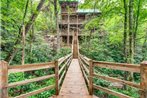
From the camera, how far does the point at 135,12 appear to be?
13305 millimetres

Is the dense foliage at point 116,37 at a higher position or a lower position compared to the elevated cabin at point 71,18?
lower

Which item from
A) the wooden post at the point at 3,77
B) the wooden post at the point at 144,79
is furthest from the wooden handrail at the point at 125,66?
the wooden post at the point at 3,77

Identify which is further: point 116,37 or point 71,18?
point 71,18

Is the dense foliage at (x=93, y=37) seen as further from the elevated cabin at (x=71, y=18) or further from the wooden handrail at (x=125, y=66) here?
the elevated cabin at (x=71, y=18)

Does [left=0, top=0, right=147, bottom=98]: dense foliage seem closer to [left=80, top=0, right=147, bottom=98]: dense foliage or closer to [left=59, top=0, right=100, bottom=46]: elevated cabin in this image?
[left=80, top=0, right=147, bottom=98]: dense foliage

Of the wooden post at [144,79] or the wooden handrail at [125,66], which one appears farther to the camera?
the wooden handrail at [125,66]

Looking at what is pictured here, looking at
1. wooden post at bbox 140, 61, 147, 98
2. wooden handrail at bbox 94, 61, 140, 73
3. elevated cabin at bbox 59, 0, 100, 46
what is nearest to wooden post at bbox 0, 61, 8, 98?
wooden handrail at bbox 94, 61, 140, 73

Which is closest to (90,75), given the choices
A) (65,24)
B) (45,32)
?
(45,32)

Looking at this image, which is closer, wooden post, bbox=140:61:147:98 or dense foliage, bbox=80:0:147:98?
wooden post, bbox=140:61:147:98

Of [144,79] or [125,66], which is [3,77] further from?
[144,79]

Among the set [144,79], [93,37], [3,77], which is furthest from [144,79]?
[93,37]

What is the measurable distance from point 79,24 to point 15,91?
2398 centimetres

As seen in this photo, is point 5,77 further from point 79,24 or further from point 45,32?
point 79,24

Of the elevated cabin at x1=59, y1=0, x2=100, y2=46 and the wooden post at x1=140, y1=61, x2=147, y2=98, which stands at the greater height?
the elevated cabin at x1=59, y1=0, x2=100, y2=46
